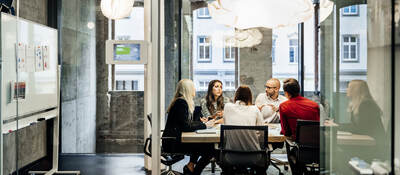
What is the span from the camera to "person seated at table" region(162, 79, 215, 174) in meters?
4.08

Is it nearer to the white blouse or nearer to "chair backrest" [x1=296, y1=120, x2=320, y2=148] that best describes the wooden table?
the white blouse

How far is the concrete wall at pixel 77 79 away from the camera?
11.4ft

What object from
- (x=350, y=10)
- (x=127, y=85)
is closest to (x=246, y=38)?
(x=127, y=85)

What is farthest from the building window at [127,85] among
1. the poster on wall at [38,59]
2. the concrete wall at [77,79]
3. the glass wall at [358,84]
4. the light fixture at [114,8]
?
the glass wall at [358,84]

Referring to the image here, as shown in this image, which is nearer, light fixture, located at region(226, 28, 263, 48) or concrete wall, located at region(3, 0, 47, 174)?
concrete wall, located at region(3, 0, 47, 174)

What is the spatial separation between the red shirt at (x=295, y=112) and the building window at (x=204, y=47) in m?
2.63

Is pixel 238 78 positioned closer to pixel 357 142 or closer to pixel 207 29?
pixel 207 29

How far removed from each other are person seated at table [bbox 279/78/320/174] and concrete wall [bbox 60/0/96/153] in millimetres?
1998

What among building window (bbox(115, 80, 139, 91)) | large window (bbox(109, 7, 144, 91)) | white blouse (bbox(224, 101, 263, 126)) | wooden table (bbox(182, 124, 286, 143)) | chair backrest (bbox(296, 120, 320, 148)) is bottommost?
wooden table (bbox(182, 124, 286, 143))

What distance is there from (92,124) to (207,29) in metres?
3.38

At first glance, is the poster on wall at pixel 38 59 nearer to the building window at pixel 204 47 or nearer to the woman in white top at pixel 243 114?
the woman in white top at pixel 243 114

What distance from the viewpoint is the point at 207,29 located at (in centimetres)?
644

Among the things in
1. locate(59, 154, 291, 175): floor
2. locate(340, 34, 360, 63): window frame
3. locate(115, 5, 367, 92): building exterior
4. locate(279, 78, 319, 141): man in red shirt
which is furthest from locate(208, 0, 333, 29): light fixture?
locate(340, 34, 360, 63): window frame

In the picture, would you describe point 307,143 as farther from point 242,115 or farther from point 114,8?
point 114,8
